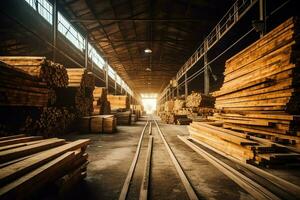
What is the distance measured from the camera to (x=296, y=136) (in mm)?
4680

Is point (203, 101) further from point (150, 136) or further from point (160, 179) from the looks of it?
point (160, 179)

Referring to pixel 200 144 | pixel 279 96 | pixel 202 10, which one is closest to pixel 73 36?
pixel 202 10

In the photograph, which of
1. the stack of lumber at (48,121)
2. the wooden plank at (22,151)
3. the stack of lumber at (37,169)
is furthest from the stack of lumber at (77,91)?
the wooden plank at (22,151)

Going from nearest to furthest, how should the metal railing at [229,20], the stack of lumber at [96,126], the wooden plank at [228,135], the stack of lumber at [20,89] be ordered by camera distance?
the wooden plank at [228,135] → the stack of lumber at [20,89] → the metal railing at [229,20] → the stack of lumber at [96,126]

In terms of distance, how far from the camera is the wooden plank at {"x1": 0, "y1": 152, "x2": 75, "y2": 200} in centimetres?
166

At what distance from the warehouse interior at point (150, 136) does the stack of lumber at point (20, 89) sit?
0.03 metres

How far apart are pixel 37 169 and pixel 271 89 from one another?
19.3ft

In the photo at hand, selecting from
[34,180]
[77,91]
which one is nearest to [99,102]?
[77,91]

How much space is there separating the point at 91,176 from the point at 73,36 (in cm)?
1380

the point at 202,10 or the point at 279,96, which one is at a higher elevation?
the point at 202,10

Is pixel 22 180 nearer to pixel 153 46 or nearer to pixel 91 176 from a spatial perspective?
pixel 91 176

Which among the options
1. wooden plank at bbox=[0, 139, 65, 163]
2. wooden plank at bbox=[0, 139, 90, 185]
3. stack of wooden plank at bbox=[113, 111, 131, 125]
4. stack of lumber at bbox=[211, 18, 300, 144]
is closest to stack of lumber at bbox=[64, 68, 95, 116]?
stack of wooden plank at bbox=[113, 111, 131, 125]

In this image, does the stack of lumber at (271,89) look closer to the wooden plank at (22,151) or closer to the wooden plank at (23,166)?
the wooden plank at (23,166)

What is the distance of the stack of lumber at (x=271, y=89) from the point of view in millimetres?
4879
